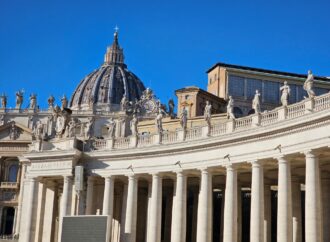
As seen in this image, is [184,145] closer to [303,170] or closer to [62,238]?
[303,170]

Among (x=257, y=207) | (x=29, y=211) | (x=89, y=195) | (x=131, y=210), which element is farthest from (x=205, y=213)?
(x=29, y=211)

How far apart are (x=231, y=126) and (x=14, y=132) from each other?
94.6 metres

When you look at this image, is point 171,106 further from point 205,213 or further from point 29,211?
point 205,213

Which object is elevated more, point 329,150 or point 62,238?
point 329,150

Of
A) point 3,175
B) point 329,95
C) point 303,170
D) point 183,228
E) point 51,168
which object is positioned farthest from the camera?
point 3,175

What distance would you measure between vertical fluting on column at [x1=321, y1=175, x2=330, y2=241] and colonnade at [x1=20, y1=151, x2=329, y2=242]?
2950 mm

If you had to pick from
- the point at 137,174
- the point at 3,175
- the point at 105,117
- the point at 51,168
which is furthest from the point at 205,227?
the point at 105,117

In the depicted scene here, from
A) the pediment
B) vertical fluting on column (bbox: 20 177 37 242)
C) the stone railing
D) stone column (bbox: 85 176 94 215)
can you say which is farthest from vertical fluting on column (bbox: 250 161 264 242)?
the pediment

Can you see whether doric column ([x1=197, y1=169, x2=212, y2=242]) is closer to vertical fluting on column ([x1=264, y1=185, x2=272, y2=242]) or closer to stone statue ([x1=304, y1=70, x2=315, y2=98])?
vertical fluting on column ([x1=264, y1=185, x2=272, y2=242])

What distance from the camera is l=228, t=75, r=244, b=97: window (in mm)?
120375

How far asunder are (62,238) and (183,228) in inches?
509

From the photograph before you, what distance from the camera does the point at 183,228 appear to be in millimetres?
57938

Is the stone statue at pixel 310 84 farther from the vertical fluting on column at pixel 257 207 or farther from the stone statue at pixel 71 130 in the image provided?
the stone statue at pixel 71 130

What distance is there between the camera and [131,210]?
61.8 metres
